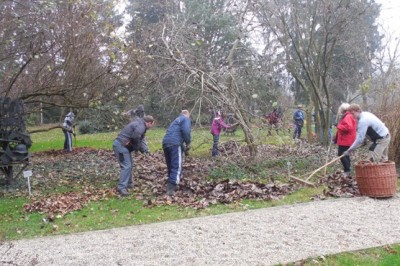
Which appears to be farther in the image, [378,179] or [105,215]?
[378,179]

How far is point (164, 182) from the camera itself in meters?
10.0

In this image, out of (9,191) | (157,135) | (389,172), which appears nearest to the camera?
(389,172)

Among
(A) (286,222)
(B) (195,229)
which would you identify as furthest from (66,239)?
(A) (286,222)

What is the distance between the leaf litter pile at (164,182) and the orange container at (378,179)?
0.47 meters

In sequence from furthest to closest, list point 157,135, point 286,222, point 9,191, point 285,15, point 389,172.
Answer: point 157,135 → point 285,15 → point 9,191 → point 389,172 → point 286,222

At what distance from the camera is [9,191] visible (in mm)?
9844

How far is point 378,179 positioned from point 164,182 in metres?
4.69

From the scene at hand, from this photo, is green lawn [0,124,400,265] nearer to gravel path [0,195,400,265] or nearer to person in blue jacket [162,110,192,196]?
gravel path [0,195,400,265]

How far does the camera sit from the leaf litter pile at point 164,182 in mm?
8242

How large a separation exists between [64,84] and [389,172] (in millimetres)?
9244

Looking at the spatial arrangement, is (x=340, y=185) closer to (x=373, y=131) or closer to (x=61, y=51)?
(x=373, y=131)

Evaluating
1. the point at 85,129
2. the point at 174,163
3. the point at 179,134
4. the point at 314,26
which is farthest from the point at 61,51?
the point at 85,129

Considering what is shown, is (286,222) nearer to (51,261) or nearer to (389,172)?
(389,172)

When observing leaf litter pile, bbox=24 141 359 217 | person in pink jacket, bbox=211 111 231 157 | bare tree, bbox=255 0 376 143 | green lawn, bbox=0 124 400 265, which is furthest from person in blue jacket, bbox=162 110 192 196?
bare tree, bbox=255 0 376 143
